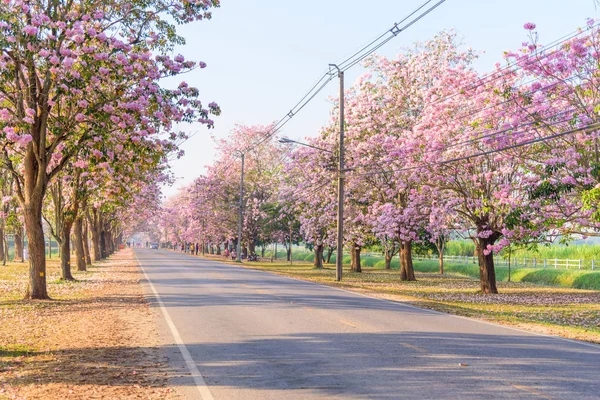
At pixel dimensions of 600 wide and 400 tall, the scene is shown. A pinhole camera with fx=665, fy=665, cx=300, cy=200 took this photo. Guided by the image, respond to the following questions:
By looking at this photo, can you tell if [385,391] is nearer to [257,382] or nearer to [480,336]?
[257,382]

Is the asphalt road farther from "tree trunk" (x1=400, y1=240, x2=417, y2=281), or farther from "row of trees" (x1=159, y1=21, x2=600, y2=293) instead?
"tree trunk" (x1=400, y1=240, x2=417, y2=281)

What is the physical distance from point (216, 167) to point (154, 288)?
47.8 meters

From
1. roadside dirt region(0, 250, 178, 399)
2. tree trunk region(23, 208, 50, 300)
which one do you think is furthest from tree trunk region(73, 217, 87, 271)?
roadside dirt region(0, 250, 178, 399)

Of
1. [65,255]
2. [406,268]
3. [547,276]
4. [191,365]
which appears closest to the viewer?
[191,365]

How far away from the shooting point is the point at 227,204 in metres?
72.5

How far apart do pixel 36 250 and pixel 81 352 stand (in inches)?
400

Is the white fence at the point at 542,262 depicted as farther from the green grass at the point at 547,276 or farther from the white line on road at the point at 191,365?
the white line on road at the point at 191,365

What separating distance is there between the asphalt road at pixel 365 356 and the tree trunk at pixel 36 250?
5.56 m

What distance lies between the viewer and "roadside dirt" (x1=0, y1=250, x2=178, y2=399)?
8789 millimetres

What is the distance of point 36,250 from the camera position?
20859 millimetres

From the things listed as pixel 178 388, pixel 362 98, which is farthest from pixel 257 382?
pixel 362 98

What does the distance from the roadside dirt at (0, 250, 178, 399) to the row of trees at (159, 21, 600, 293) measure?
1088 cm

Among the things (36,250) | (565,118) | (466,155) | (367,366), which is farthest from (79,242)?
(367,366)

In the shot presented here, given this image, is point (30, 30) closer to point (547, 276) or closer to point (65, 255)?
point (65, 255)
